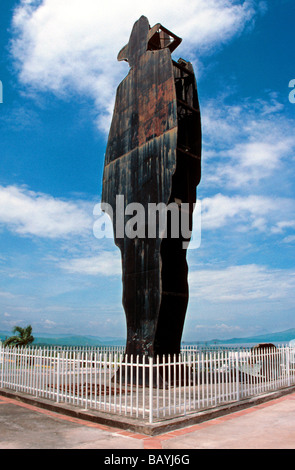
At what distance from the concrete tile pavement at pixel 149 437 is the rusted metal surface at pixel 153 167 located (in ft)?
11.2

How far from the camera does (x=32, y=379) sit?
8852mm

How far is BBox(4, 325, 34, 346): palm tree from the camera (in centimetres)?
2578

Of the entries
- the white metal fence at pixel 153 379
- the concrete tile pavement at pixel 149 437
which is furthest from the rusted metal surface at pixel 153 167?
the concrete tile pavement at pixel 149 437

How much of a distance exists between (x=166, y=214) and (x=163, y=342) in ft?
10.9

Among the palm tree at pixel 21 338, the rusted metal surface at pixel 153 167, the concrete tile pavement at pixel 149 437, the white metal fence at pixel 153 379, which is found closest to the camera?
the concrete tile pavement at pixel 149 437

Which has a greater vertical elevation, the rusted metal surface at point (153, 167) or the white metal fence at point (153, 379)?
the rusted metal surface at point (153, 167)

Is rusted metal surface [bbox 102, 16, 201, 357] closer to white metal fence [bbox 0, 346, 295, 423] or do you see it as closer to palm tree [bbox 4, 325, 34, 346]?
white metal fence [bbox 0, 346, 295, 423]

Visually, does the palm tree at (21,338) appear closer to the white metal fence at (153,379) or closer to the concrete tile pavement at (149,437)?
the white metal fence at (153,379)

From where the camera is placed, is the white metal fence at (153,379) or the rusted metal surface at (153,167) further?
the rusted metal surface at (153,167)

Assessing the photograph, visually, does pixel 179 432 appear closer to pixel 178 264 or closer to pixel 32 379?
pixel 32 379

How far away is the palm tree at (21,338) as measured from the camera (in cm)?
2578

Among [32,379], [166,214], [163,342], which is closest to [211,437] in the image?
[163,342]

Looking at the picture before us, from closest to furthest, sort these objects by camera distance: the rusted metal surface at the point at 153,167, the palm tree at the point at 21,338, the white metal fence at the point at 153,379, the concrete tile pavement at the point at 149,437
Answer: the concrete tile pavement at the point at 149,437
the white metal fence at the point at 153,379
the rusted metal surface at the point at 153,167
the palm tree at the point at 21,338

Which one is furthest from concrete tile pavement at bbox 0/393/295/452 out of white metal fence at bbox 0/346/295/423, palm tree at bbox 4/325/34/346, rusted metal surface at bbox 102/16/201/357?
palm tree at bbox 4/325/34/346
